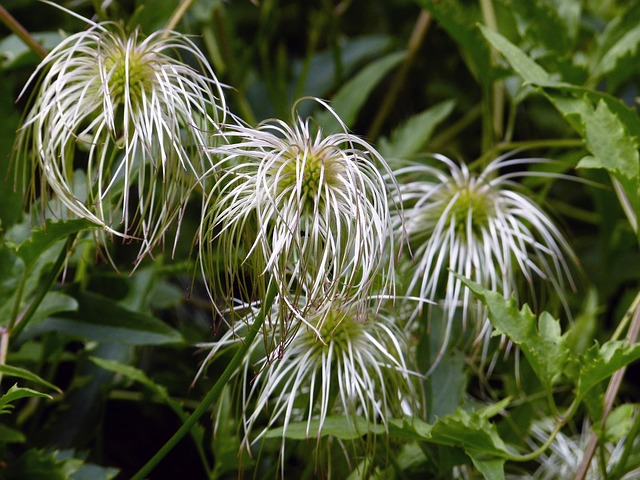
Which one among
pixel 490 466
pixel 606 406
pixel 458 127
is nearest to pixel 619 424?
pixel 606 406

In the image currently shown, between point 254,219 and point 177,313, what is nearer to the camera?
point 254,219

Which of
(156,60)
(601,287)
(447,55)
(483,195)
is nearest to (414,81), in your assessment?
(447,55)

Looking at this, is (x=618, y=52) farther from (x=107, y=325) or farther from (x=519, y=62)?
(x=107, y=325)

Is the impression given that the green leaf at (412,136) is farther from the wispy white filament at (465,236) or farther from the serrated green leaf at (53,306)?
the serrated green leaf at (53,306)

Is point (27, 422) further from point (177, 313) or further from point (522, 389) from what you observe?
point (522, 389)

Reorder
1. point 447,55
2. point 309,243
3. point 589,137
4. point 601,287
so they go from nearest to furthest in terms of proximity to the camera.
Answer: point 309,243 < point 589,137 < point 601,287 < point 447,55

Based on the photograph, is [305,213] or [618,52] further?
[618,52]

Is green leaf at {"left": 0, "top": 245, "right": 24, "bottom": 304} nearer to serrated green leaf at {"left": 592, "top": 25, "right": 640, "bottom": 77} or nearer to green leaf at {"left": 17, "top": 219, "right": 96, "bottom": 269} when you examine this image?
green leaf at {"left": 17, "top": 219, "right": 96, "bottom": 269}
